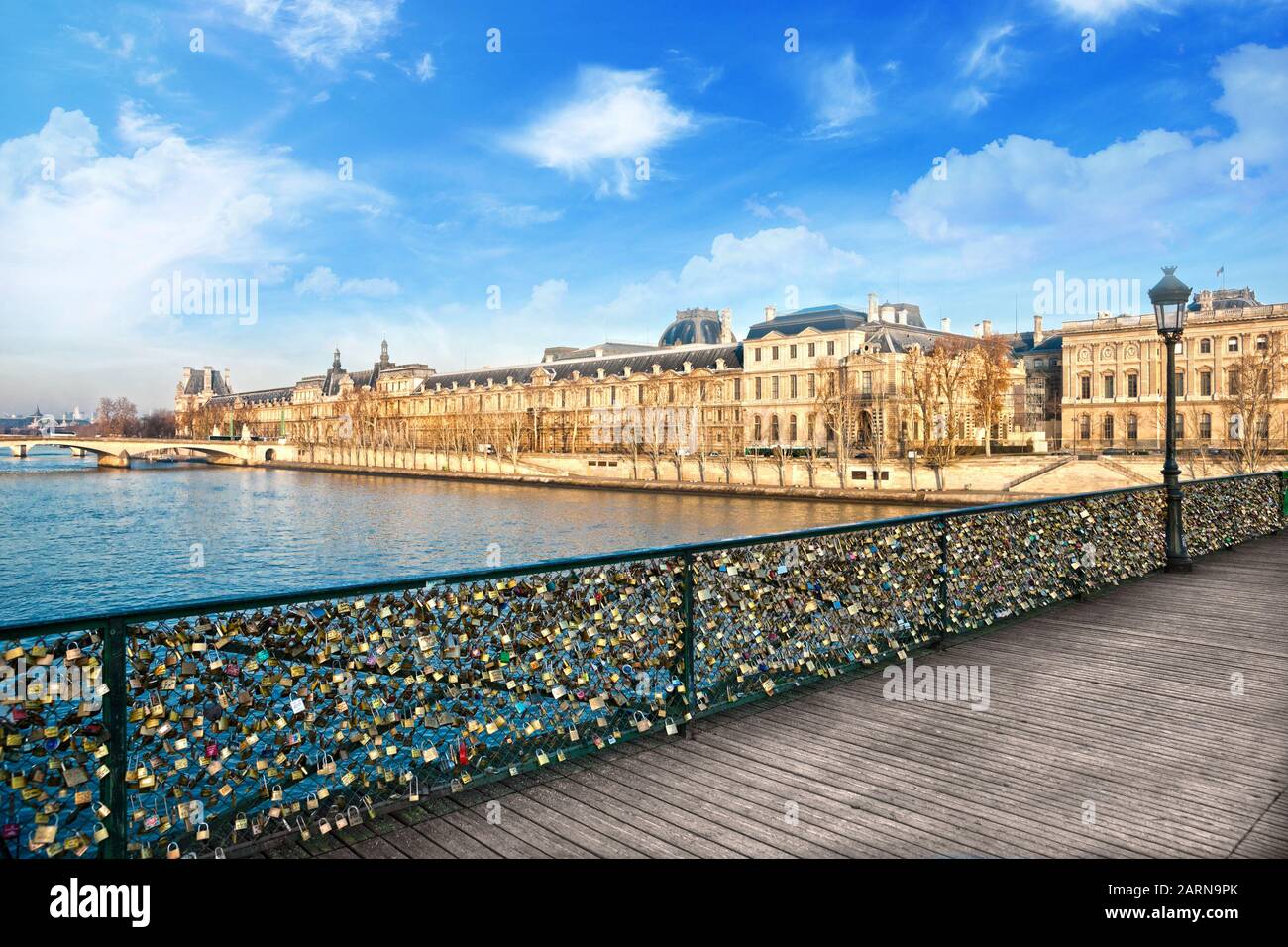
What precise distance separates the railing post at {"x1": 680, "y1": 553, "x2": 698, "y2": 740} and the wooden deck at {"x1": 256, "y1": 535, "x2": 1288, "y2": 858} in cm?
14

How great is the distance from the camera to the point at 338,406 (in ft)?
358

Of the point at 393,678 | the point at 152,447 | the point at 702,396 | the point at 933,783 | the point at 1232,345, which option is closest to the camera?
the point at 393,678

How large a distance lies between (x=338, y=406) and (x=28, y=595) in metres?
93.4

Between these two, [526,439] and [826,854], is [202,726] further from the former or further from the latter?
[526,439]

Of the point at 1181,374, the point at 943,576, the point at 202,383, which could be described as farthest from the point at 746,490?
the point at 202,383

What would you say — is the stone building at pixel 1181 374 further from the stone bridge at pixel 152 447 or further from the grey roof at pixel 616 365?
the stone bridge at pixel 152 447

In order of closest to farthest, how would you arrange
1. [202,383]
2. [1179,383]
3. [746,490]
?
[746,490] < [1179,383] < [202,383]

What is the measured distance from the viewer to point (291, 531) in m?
33.2

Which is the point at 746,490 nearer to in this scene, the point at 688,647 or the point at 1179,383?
the point at 1179,383

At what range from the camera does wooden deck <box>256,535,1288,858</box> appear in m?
3.72

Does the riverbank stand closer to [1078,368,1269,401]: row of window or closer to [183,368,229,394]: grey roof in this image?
[1078,368,1269,401]: row of window

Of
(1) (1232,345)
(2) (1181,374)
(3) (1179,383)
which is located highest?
(1) (1232,345)

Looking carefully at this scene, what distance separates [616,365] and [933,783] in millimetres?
79883

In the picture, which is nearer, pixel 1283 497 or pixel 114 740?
pixel 114 740
